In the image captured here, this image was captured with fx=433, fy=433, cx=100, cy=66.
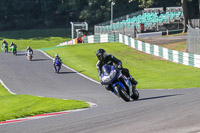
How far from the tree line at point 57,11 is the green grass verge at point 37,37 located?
4.19m

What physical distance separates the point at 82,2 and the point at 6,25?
1543cm

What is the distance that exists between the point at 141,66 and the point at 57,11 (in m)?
55.8

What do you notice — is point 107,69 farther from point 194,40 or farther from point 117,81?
point 194,40

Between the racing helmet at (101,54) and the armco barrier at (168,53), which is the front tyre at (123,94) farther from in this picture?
the armco barrier at (168,53)

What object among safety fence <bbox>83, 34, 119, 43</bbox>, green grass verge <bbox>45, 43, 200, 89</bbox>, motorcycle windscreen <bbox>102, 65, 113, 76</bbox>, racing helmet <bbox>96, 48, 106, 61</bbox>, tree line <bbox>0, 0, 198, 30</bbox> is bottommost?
green grass verge <bbox>45, 43, 200, 89</bbox>

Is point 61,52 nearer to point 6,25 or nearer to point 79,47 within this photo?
point 79,47

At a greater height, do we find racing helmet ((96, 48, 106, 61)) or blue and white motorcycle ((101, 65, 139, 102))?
racing helmet ((96, 48, 106, 61))

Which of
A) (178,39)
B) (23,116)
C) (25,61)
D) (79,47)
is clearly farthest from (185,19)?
(23,116)

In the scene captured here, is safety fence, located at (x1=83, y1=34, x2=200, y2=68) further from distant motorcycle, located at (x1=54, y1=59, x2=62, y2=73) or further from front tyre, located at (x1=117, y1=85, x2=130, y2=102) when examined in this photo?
front tyre, located at (x1=117, y1=85, x2=130, y2=102)

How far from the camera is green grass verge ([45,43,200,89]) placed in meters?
23.1

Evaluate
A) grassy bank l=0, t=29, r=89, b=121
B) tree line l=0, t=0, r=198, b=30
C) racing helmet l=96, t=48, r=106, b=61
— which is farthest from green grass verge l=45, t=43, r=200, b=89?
tree line l=0, t=0, r=198, b=30

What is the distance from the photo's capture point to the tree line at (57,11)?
3228 inches

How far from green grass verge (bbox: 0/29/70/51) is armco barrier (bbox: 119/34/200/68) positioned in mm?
30074

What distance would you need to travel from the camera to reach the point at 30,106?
54.5 feet
